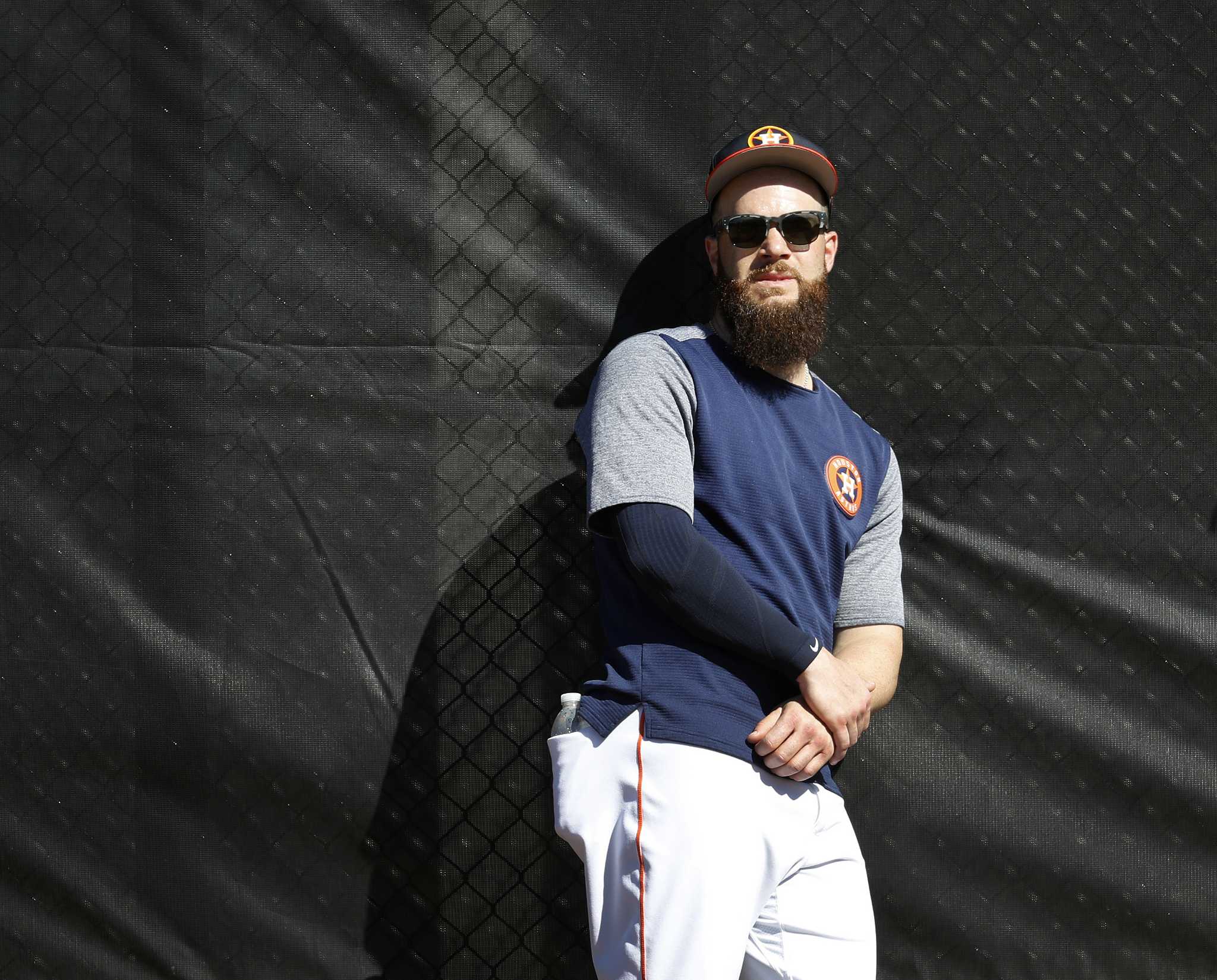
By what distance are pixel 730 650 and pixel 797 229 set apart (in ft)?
2.83

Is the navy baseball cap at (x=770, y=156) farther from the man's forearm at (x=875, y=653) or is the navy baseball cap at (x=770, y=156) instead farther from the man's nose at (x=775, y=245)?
the man's forearm at (x=875, y=653)

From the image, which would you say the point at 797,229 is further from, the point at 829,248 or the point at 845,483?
the point at 845,483

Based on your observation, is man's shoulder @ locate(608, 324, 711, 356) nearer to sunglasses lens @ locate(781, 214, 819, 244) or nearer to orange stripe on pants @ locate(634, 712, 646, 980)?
sunglasses lens @ locate(781, 214, 819, 244)

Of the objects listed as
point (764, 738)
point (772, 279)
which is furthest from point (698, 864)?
point (772, 279)

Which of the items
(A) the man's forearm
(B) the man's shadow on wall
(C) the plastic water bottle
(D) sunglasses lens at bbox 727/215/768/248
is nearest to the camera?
(C) the plastic water bottle

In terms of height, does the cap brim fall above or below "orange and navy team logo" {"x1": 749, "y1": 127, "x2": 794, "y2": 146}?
below

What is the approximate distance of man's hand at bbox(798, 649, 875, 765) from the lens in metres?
1.59

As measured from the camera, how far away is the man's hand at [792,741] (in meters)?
1.57

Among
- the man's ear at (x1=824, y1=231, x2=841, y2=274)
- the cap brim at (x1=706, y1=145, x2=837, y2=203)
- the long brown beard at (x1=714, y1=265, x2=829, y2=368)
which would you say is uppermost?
the cap brim at (x1=706, y1=145, x2=837, y2=203)

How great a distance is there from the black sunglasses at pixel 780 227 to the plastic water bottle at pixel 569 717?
941mm

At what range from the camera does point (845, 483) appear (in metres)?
1.83

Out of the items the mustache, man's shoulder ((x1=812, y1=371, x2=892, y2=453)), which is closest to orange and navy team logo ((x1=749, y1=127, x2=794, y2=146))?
the mustache

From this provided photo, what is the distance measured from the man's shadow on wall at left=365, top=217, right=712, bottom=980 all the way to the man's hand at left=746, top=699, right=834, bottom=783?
0.72 meters

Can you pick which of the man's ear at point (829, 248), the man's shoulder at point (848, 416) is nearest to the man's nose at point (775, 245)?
the man's ear at point (829, 248)
